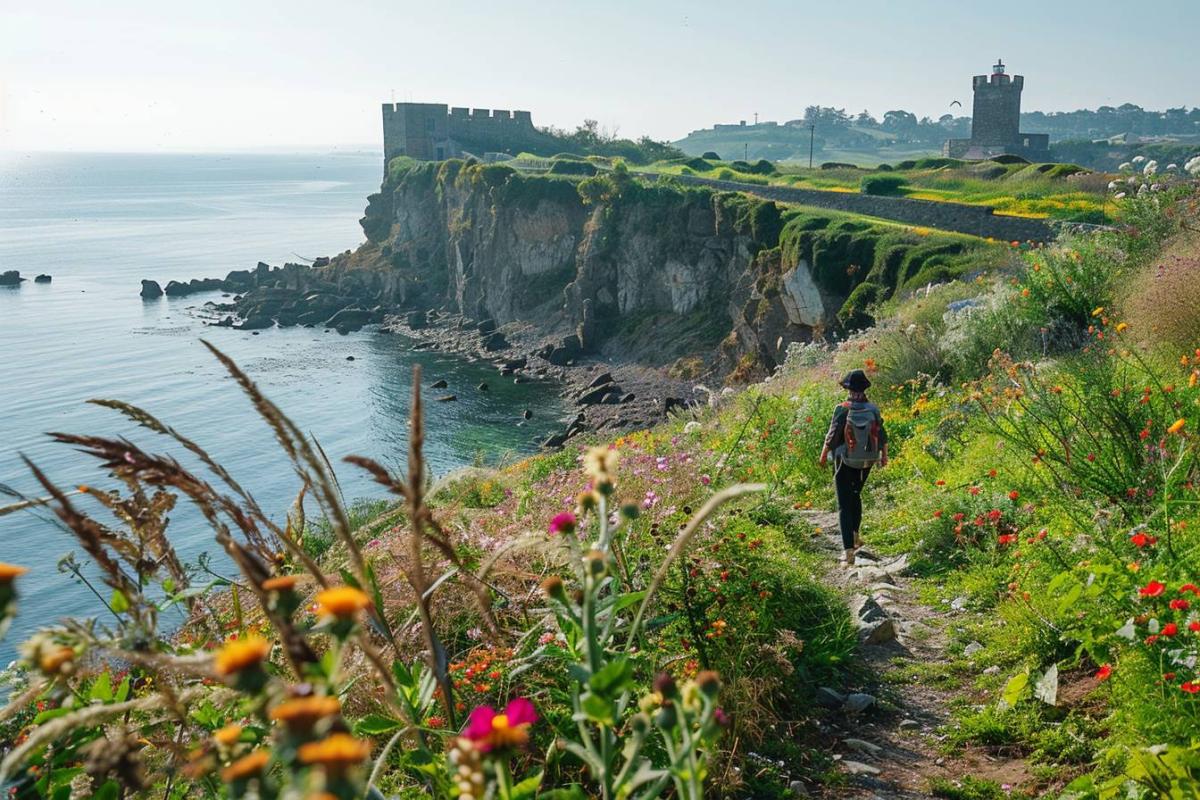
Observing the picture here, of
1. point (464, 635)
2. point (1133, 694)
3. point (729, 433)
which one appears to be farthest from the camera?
point (729, 433)

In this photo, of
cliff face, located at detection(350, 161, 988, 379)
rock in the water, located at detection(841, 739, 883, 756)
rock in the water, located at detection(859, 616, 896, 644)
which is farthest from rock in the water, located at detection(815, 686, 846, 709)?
cliff face, located at detection(350, 161, 988, 379)

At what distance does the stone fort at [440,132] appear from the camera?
8919cm

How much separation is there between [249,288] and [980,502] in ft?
258

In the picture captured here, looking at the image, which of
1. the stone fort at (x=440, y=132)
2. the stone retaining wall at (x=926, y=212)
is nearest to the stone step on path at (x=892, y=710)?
the stone retaining wall at (x=926, y=212)

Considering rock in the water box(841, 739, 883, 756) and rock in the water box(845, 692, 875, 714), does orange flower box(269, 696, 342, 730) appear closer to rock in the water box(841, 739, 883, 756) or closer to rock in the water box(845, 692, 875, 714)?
rock in the water box(841, 739, 883, 756)

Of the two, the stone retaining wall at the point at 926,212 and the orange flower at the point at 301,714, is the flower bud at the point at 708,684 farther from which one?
the stone retaining wall at the point at 926,212

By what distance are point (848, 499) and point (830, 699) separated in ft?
10.7

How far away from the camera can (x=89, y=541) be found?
180cm

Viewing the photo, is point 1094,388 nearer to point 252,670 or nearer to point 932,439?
point 932,439

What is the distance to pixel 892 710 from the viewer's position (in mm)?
5344

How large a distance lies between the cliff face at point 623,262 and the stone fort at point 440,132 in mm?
7853

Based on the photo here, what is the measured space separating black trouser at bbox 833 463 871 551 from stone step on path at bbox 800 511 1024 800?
834 millimetres

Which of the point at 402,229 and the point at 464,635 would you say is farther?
the point at 402,229

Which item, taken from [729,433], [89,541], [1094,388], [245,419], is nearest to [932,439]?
[729,433]
